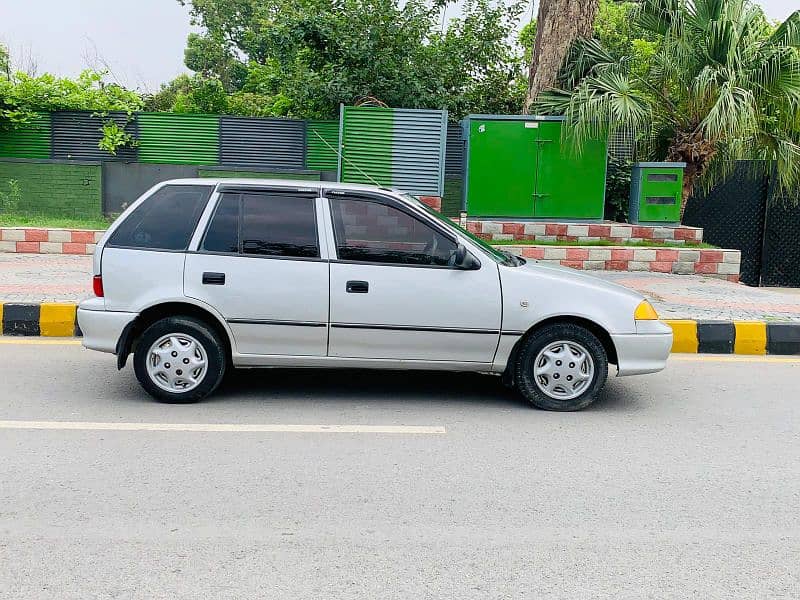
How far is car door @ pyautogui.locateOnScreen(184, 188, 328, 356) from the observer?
239 inches

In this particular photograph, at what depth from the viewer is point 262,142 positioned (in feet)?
47.5

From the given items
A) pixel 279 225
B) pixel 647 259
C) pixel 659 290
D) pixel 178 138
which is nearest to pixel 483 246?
pixel 279 225

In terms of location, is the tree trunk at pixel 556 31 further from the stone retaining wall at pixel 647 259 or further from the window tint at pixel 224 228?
the window tint at pixel 224 228

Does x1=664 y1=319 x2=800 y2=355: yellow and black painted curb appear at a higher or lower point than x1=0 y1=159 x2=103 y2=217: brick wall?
lower

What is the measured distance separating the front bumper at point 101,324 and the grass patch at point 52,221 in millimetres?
7387

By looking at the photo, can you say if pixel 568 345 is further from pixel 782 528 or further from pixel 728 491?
pixel 782 528

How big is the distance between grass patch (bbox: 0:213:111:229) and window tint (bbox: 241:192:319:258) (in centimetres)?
763

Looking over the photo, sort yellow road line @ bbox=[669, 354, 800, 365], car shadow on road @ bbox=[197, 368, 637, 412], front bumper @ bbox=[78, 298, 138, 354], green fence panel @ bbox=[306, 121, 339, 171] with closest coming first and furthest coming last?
front bumper @ bbox=[78, 298, 138, 354], car shadow on road @ bbox=[197, 368, 637, 412], yellow road line @ bbox=[669, 354, 800, 365], green fence panel @ bbox=[306, 121, 339, 171]

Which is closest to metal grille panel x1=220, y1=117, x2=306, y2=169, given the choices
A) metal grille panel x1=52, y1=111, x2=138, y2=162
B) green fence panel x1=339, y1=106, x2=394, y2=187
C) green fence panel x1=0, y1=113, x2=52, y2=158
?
green fence panel x1=339, y1=106, x2=394, y2=187

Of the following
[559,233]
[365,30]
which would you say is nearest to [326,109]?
[365,30]

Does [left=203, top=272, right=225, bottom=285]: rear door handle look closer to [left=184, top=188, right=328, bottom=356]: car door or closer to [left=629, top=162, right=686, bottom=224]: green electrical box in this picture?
[left=184, top=188, right=328, bottom=356]: car door

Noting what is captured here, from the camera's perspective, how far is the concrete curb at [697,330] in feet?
27.8

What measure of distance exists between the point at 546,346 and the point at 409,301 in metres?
1.00

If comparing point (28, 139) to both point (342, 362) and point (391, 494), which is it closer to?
point (342, 362)
